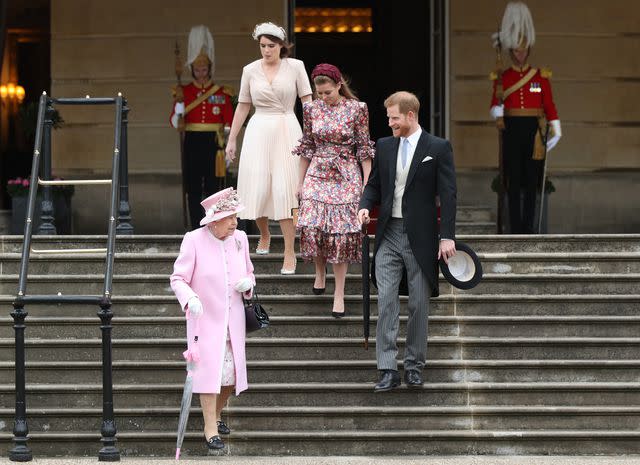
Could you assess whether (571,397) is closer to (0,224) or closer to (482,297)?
(482,297)

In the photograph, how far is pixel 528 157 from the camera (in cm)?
1459

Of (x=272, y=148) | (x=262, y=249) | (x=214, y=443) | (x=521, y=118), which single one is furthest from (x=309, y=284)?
(x=521, y=118)

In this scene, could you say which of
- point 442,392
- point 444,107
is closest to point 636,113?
point 444,107

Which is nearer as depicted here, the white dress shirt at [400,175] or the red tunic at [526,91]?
the white dress shirt at [400,175]

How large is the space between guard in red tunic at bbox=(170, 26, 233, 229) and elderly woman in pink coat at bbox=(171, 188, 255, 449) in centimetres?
498

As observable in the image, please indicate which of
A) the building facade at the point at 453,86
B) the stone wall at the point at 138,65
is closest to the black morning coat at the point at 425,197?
the building facade at the point at 453,86

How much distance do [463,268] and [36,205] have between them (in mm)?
5624

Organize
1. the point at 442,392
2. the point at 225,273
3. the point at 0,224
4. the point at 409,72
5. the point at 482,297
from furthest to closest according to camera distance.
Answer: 1. the point at 409,72
2. the point at 0,224
3. the point at 482,297
4. the point at 442,392
5. the point at 225,273

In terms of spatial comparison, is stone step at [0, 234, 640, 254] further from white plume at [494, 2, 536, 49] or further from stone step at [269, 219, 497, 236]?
stone step at [269, 219, 497, 236]

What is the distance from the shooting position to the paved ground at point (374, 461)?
9.57 metres

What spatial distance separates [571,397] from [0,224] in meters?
7.42

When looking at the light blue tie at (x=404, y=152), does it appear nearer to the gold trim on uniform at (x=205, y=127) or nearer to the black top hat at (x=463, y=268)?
the black top hat at (x=463, y=268)

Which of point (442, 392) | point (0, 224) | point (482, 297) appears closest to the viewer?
point (442, 392)

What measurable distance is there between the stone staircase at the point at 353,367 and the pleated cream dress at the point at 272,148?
1.55ft
